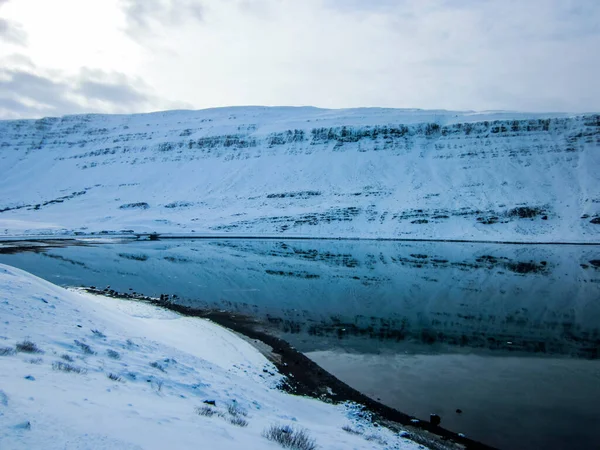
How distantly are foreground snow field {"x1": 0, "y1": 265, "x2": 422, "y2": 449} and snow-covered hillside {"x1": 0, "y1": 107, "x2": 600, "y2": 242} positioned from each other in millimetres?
56994

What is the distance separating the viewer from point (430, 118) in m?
107

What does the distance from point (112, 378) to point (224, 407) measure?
208cm

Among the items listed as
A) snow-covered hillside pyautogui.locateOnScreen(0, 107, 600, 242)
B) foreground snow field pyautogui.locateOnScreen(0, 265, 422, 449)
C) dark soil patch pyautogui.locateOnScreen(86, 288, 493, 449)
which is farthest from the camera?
snow-covered hillside pyautogui.locateOnScreen(0, 107, 600, 242)

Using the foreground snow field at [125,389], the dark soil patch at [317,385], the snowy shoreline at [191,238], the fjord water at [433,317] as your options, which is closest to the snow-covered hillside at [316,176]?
the snowy shoreline at [191,238]

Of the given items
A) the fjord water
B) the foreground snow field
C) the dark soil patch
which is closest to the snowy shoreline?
the fjord water

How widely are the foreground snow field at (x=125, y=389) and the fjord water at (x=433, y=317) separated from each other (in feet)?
10.7

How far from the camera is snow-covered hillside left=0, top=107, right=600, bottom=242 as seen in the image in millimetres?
69188

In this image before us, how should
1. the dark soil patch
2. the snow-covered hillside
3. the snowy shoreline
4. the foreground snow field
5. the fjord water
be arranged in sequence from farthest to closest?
1. the snow-covered hillside
2. the snowy shoreline
3. the fjord water
4. the dark soil patch
5. the foreground snow field

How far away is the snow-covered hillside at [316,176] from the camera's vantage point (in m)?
69.2

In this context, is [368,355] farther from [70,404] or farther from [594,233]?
[594,233]

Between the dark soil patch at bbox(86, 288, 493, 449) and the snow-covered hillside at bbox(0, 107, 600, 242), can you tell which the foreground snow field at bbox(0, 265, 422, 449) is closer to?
the dark soil patch at bbox(86, 288, 493, 449)

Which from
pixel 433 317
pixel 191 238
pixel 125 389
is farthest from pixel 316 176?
pixel 125 389

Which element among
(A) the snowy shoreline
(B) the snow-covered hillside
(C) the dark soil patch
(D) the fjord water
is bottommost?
(C) the dark soil patch

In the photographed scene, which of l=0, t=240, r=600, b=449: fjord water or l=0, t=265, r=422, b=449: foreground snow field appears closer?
l=0, t=265, r=422, b=449: foreground snow field
